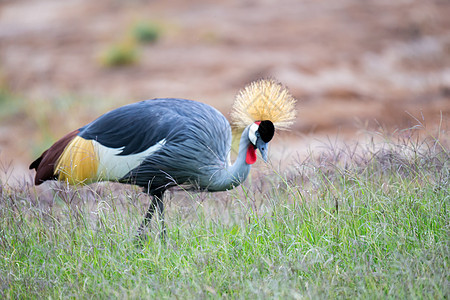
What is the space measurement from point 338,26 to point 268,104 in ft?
22.9

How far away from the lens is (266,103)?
2.95m

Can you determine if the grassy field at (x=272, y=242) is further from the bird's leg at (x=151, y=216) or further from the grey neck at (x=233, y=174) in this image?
the grey neck at (x=233, y=174)

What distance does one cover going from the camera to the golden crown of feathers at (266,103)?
2.95 meters

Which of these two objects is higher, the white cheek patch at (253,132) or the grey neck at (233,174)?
the white cheek patch at (253,132)

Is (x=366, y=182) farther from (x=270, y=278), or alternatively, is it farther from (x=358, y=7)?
(x=358, y=7)

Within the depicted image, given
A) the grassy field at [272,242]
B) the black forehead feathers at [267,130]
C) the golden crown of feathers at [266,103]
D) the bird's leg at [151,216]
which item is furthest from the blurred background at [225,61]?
the grassy field at [272,242]

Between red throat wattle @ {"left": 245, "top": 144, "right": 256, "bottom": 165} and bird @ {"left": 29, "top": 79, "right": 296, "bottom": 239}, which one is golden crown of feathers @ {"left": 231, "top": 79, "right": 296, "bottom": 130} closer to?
bird @ {"left": 29, "top": 79, "right": 296, "bottom": 239}

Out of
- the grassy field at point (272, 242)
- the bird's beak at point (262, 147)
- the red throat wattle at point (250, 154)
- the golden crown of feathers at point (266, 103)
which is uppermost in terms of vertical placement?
the golden crown of feathers at point (266, 103)

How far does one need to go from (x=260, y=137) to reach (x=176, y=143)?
42 centimetres

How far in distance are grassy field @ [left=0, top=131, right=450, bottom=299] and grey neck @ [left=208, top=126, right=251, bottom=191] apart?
0.15 m

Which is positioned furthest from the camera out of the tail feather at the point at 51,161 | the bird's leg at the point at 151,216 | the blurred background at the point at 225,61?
the blurred background at the point at 225,61

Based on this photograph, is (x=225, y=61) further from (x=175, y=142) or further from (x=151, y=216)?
(x=151, y=216)

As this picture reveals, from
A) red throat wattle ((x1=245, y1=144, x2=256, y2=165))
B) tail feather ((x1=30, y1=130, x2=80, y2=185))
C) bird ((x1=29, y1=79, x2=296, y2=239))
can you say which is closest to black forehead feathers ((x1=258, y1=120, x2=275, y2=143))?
bird ((x1=29, y1=79, x2=296, y2=239))

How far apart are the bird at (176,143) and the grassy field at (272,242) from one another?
21 centimetres
